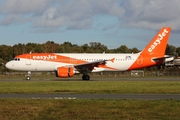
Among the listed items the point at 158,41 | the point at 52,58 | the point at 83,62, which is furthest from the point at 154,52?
the point at 52,58

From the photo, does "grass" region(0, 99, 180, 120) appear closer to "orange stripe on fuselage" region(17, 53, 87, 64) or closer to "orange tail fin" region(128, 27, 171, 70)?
"orange stripe on fuselage" region(17, 53, 87, 64)

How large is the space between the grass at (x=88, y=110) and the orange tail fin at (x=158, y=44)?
32.5m

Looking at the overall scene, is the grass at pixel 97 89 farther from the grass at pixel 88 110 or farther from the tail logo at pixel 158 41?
the tail logo at pixel 158 41

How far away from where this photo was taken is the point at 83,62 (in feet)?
152

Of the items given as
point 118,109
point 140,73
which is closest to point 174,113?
point 118,109

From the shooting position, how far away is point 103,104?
16078mm

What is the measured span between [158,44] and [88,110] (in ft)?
120

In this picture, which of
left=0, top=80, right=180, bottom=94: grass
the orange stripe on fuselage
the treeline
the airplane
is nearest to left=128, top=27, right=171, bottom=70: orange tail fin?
the airplane

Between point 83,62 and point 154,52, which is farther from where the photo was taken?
point 154,52

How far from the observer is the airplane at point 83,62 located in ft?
146

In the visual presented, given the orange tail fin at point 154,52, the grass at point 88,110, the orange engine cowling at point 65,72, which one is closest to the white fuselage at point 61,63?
the orange tail fin at point 154,52

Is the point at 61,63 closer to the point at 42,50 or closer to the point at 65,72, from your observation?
the point at 65,72

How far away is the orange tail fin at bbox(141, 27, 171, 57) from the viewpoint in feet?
160

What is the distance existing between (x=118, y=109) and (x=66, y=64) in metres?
31.1
